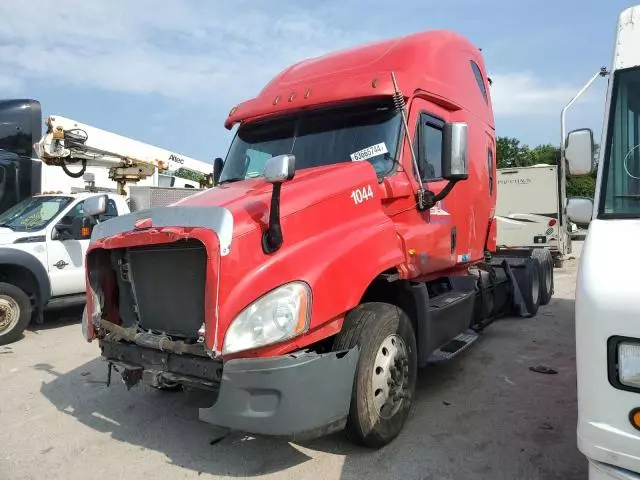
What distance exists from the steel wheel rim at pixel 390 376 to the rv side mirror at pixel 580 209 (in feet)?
5.05

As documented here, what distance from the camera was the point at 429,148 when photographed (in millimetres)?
4863

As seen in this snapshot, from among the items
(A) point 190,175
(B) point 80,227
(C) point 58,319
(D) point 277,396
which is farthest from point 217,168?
(A) point 190,175

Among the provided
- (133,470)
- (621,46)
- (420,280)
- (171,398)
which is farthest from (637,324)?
(171,398)

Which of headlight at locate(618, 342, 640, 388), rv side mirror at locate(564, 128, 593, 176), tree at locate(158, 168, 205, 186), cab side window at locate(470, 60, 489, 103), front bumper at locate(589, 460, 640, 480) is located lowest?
front bumper at locate(589, 460, 640, 480)

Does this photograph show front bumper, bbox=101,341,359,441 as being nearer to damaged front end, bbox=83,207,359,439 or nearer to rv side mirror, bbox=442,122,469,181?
damaged front end, bbox=83,207,359,439

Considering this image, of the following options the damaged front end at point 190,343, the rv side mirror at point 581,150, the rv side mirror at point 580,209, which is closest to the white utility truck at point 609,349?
the rv side mirror at point 580,209

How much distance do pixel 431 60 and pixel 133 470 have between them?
174 inches

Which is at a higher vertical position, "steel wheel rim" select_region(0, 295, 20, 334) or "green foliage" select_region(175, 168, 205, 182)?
"green foliage" select_region(175, 168, 205, 182)

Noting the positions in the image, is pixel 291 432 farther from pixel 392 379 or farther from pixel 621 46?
pixel 621 46

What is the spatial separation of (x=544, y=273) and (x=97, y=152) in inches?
361

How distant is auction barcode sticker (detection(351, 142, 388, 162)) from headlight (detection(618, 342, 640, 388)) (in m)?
2.65

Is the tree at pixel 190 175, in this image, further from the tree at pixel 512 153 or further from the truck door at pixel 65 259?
the tree at pixel 512 153

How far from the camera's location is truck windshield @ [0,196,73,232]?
324 inches

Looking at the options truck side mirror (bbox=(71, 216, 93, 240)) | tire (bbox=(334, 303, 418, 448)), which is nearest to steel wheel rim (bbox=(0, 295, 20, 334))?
truck side mirror (bbox=(71, 216, 93, 240))
